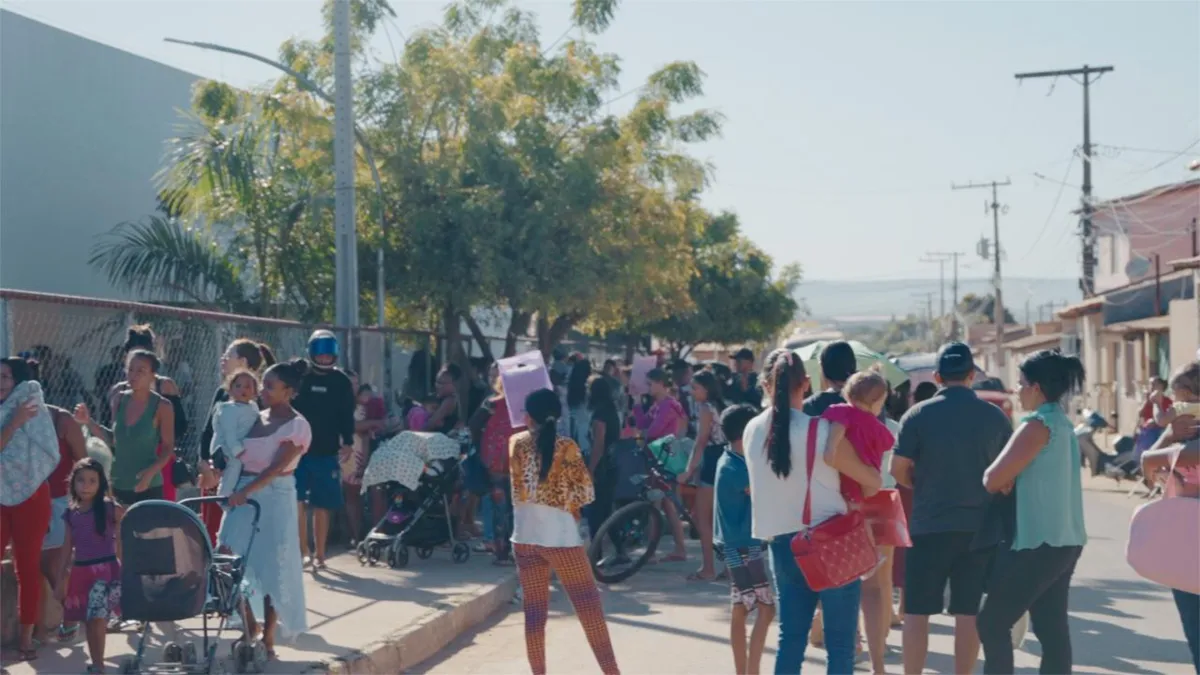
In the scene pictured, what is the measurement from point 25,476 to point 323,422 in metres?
3.46

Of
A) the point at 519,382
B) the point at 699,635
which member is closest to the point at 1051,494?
the point at 699,635

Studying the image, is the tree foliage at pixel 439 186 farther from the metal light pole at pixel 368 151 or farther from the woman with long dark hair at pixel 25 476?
the woman with long dark hair at pixel 25 476

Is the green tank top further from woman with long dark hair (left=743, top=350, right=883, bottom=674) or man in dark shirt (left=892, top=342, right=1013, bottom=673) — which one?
man in dark shirt (left=892, top=342, right=1013, bottom=673)

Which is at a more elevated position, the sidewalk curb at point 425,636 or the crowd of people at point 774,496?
the crowd of people at point 774,496

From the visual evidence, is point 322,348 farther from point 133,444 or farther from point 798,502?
point 798,502

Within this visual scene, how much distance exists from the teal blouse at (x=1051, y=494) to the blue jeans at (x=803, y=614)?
884 mm

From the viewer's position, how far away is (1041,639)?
254 inches

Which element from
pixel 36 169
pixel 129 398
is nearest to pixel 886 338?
pixel 36 169

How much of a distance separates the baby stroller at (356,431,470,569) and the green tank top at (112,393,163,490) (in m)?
3.54

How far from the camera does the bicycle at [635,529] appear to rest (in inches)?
474

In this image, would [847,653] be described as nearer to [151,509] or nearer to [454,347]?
[151,509]

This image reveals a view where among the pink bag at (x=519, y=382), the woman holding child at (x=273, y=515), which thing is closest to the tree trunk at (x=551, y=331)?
the pink bag at (x=519, y=382)

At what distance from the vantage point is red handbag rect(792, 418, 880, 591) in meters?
5.98

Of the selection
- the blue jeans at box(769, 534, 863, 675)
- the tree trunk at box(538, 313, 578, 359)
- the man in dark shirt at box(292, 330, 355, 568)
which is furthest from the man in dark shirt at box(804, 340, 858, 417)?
the tree trunk at box(538, 313, 578, 359)
